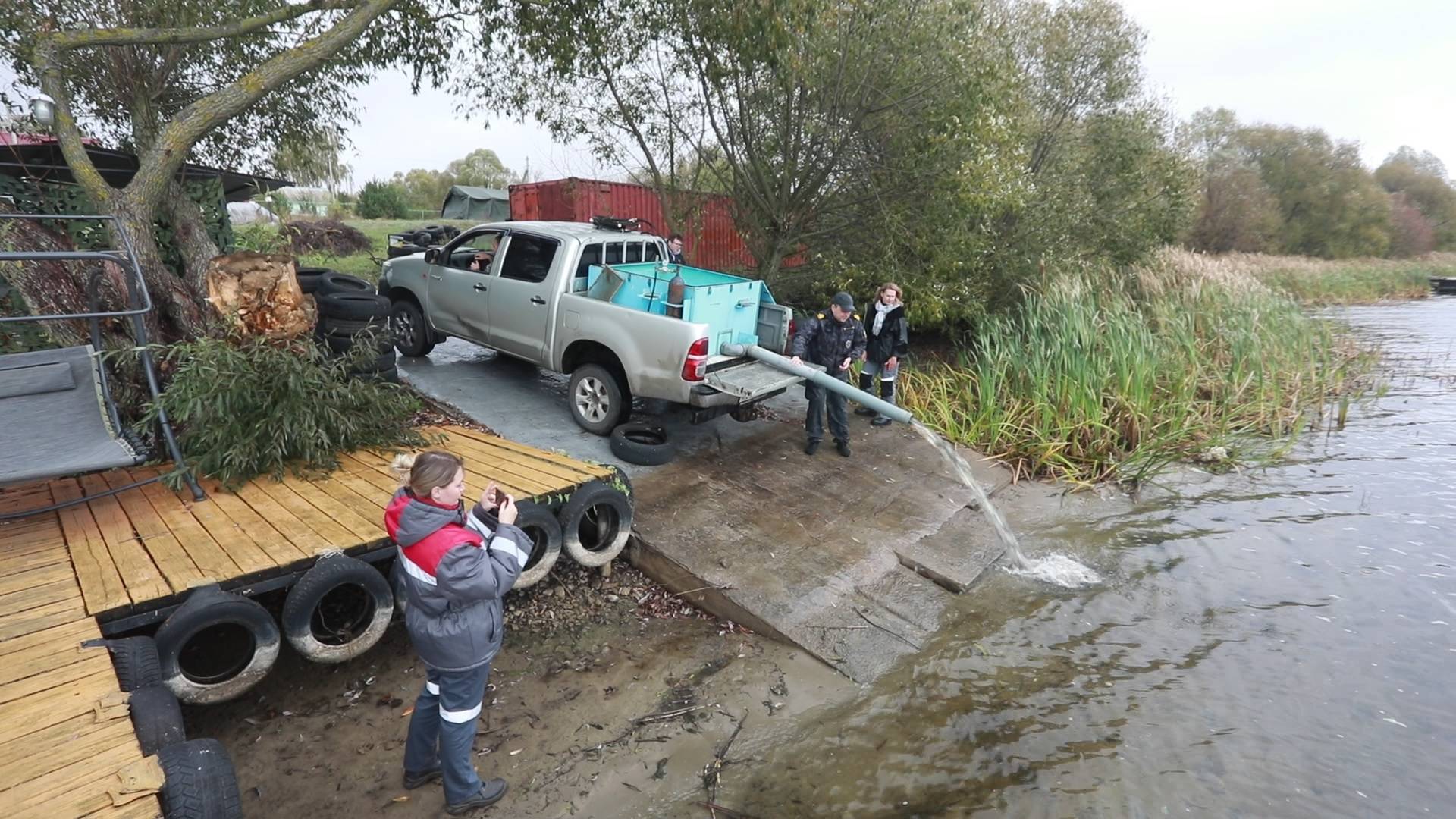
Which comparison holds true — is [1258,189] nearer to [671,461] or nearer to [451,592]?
[671,461]

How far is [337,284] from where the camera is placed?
20.6 feet

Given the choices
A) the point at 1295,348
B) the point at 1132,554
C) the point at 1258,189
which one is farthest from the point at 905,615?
the point at 1258,189

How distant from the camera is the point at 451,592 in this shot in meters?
2.53

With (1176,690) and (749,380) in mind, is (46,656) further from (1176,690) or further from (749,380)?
(1176,690)

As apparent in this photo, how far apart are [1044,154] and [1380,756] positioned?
14526 millimetres

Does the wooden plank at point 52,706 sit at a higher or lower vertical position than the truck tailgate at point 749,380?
lower

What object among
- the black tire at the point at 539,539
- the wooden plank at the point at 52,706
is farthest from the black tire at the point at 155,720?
the black tire at the point at 539,539

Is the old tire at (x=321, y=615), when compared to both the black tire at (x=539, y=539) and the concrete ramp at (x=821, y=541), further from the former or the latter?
the concrete ramp at (x=821, y=541)

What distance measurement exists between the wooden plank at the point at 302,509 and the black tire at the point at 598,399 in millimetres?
2663

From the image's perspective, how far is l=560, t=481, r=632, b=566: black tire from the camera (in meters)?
4.47

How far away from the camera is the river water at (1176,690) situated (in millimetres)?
3238

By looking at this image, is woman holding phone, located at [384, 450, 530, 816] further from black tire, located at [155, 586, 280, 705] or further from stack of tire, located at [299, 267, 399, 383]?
stack of tire, located at [299, 267, 399, 383]

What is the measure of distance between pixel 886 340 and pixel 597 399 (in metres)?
3.20

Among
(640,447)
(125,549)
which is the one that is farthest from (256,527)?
(640,447)
